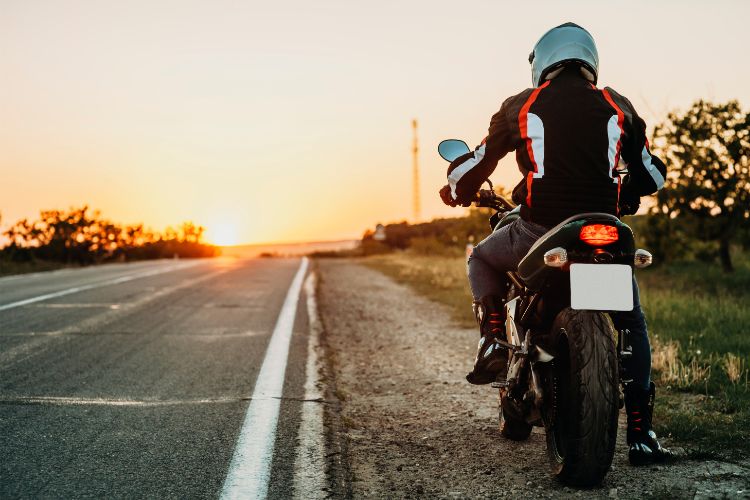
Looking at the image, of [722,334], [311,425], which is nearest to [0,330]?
[311,425]

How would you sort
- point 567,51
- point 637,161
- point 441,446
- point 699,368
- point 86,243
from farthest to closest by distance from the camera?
point 86,243
point 699,368
point 441,446
point 637,161
point 567,51

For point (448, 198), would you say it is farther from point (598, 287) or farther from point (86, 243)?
point (86, 243)

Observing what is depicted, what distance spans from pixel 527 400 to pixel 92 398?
9.65 feet

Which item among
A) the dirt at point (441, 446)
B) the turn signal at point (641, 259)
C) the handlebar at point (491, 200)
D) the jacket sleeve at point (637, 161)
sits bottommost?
the dirt at point (441, 446)

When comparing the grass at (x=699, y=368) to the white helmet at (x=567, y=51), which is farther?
the grass at (x=699, y=368)

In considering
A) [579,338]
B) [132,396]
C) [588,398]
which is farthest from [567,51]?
[132,396]

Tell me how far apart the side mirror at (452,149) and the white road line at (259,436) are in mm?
1785

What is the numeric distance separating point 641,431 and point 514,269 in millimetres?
1013

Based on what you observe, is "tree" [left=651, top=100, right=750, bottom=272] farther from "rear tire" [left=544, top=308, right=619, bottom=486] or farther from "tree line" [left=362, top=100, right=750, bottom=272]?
"rear tire" [left=544, top=308, right=619, bottom=486]

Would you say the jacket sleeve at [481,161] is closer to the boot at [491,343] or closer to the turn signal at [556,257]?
the boot at [491,343]

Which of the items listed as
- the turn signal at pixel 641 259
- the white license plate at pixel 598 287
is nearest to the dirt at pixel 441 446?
the white license plate at pixel 598 287

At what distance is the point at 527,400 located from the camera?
3.55 m

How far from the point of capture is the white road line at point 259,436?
328 centimetres

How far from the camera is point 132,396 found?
16.5ft
